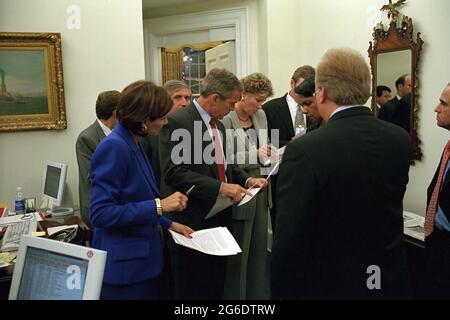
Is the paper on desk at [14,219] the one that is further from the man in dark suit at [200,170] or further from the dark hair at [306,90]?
the dark hair at [306,90]

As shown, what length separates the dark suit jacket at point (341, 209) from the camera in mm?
1320

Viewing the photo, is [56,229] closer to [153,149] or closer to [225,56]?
[153,149]

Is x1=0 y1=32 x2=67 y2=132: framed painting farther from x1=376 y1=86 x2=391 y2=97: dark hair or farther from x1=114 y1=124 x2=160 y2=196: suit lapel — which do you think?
x1=376 y1=86 x2=391 y2=97: dark hair

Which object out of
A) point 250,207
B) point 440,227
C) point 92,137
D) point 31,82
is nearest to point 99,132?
point 92,137

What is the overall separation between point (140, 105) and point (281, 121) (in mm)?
1953

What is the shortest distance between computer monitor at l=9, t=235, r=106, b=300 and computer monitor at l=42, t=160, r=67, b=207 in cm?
189

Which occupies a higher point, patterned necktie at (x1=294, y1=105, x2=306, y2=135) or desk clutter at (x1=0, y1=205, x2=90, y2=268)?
patterned necktie at (x1=294, y1=105, x2=306, y2=135)

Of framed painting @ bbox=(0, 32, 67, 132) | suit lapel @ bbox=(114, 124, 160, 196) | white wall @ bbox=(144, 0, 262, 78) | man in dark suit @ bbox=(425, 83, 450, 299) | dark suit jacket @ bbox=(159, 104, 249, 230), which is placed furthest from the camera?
white wall @ bbox=(144, 0, 262, 78)

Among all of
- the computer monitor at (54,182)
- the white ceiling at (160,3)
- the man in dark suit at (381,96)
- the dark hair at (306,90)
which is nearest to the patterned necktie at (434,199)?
the dark hair at (306,90)

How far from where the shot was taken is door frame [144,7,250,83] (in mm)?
4586

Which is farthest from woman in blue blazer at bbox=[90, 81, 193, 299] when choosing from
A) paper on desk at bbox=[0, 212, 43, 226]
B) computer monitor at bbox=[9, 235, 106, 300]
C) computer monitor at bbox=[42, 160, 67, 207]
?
computer monitor at bbox=[42, 160, 67, 207]

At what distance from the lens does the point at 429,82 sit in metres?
2.92
